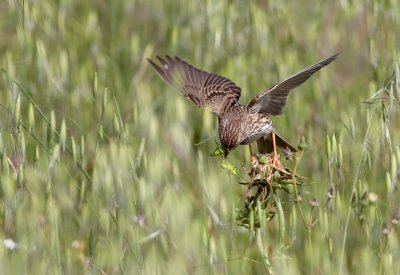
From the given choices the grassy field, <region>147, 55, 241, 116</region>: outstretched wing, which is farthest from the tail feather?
<region>147, 55, 241, 116</region>: outstretched wing

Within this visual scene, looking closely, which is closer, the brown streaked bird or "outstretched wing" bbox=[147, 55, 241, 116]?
the brown streaked bird

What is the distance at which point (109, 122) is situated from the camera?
Result: 3086 millimetres

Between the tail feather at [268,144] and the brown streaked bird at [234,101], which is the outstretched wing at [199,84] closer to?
the brown streaked bird at [234,101]

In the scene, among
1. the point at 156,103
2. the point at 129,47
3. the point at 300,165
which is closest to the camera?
the point at 300,165

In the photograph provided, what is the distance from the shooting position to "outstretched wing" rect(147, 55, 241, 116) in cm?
364

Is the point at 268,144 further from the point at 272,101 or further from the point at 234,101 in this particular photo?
the point at 234,101

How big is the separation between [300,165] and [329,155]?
3.36 ft

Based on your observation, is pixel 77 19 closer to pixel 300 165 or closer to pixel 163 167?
pixel 300 165

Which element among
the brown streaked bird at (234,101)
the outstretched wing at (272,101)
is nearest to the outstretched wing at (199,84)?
the brown streaked bird at (234,101)

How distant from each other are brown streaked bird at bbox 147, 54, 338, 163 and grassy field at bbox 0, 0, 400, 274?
94 millimetres

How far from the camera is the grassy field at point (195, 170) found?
2312 mm

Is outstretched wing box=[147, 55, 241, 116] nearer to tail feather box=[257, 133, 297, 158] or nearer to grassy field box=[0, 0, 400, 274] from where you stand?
grassy field box=[0, 0, 400, 274]

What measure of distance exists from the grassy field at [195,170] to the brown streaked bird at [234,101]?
3.7 inches

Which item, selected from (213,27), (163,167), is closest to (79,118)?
(213,27)
